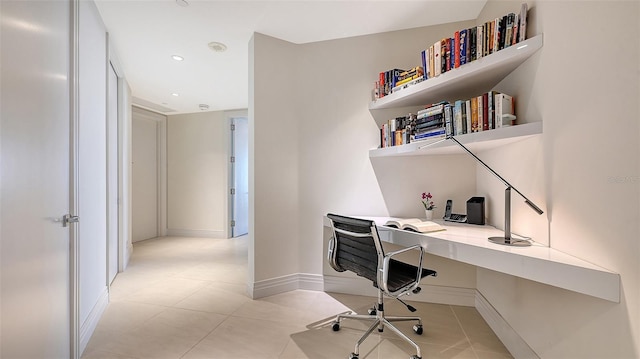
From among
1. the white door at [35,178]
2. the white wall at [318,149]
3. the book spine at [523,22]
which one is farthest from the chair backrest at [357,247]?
the white door at [35,178]

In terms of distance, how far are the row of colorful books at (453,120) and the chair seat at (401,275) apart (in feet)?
3.22

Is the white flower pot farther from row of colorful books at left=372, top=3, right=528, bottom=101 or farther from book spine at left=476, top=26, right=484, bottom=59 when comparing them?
book spine at left=476, top=26, right=484, bottom=59

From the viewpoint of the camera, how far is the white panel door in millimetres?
4998

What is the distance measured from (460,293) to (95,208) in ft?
10.2

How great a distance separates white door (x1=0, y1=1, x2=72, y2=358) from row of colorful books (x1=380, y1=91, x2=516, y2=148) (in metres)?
2.29

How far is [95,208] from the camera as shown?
2.21 m

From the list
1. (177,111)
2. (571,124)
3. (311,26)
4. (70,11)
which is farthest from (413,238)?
(177,111)

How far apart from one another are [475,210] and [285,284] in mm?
1843

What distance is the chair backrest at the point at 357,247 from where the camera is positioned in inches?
68.1

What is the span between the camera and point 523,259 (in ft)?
4.29

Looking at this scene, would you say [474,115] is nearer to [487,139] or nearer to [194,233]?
[487,139]

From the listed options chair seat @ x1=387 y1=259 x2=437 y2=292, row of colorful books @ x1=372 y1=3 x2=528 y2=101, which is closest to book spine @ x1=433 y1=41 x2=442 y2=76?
row of colorful books @ x1=372 y1=3 x2=528 y2=101

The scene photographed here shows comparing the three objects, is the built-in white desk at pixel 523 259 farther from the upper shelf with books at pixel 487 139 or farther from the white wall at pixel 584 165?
the upper shelf with books at pixel 487 139

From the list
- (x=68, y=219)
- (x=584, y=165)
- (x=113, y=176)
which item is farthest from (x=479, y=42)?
(x=113, y=176)
